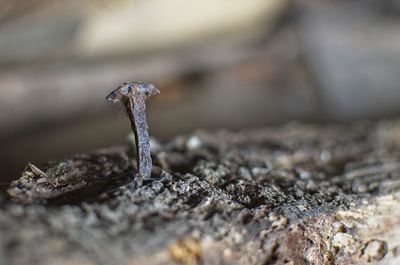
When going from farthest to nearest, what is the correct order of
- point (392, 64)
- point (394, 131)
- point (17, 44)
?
point (392, 64)
point (17, 44)
point (394, 131)

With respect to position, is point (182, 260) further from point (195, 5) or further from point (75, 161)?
point (195, 5)

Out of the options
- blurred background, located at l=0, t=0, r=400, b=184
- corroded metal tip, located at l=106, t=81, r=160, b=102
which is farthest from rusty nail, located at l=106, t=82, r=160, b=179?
blurred background, located at l=0, t=0, r=400, b=184

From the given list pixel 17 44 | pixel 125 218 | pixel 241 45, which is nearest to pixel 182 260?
pixel 125 218

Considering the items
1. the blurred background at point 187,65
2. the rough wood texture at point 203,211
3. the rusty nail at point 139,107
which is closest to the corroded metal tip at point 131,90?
the rusty nail at point 139,107

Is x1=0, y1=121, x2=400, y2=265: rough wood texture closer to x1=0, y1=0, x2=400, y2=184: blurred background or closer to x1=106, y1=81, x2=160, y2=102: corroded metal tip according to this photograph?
x1=106, y1=81, x2=160, y2=102: corroded metal tip

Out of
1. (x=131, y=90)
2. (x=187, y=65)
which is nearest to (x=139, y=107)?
(x=131, y=90)

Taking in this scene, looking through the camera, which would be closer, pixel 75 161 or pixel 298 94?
pixel 75 161

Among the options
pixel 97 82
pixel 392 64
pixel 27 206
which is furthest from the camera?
pixel 392 64
